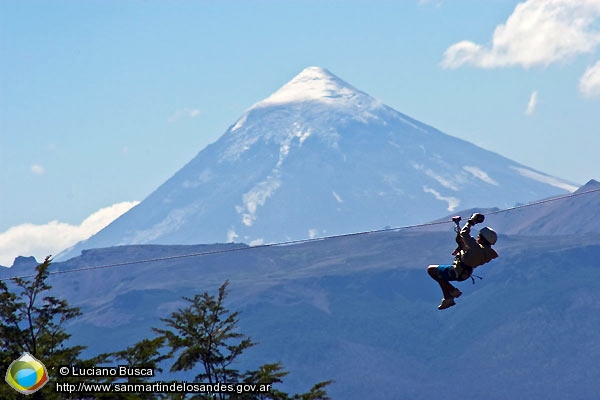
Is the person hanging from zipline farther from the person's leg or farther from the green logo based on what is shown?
the green logo

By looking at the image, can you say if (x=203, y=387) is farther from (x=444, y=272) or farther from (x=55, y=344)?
(x=444, y=272)

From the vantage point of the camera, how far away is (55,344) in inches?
1762

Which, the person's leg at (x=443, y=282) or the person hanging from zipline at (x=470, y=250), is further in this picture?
the person's leg at (x=443, y=282)

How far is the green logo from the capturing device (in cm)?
3834

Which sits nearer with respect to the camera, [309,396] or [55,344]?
[55,344]

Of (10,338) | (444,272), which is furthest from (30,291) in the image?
(444,272)

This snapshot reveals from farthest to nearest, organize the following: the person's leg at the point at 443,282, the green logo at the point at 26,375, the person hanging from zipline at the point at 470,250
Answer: the green logo at the point at 26,375 < the person's leg at the point at 443,282 < the person hanging from zipline at the point at 470,250

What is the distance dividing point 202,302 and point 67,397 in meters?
16.8

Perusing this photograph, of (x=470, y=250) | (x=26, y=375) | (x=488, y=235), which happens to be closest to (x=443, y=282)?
(x=470, y=250)

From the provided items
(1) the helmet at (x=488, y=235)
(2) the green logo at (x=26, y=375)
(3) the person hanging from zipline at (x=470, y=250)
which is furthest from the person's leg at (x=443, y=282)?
(2) the green logo at (x=26, y=375)

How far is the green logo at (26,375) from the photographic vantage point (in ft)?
126

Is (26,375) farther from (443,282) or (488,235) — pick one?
(488,235)

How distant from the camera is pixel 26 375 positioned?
3850cm

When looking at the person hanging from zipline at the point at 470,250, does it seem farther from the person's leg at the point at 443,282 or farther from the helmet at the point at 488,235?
the person's leg at the point at 443,282
